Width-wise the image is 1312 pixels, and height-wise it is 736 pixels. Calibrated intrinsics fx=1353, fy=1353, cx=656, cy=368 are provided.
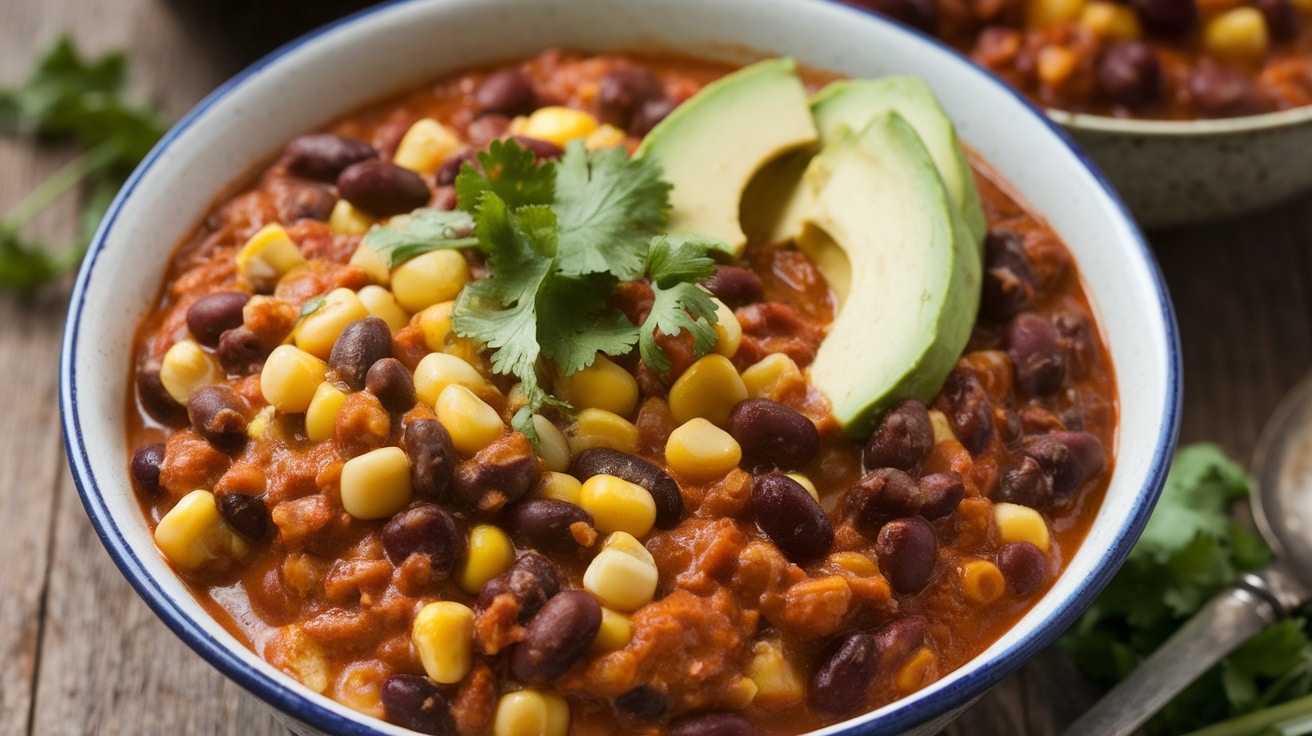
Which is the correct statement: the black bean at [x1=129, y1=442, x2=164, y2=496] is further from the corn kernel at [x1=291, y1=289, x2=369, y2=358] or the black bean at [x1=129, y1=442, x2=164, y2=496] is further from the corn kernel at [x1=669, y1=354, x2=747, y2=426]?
the corn kernel at [x1=669, y1=354, x2=747, y2=426]

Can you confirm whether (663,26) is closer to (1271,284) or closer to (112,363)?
(112,363)

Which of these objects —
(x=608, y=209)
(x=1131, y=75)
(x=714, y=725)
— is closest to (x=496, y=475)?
(x=714, y=725)

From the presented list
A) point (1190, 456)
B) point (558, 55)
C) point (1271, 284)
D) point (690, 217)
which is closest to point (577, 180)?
point (690, 217)

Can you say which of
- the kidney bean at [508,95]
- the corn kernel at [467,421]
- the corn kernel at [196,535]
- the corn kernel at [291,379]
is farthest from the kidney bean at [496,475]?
the kidney bean at [508,95]

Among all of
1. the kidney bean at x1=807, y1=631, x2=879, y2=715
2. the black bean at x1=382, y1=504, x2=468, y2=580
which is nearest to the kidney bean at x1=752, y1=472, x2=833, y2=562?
the kidney bean at x1=807, y1=631, x2=879, y2=715

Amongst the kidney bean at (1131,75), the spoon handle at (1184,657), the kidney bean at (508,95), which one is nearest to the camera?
the spoon handle at (1184,657)

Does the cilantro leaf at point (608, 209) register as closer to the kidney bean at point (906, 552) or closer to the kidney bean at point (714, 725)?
the kidney bean at point (906, 552)
